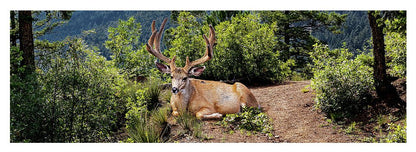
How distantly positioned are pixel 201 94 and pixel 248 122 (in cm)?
109

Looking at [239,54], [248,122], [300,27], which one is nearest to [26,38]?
[248,122]

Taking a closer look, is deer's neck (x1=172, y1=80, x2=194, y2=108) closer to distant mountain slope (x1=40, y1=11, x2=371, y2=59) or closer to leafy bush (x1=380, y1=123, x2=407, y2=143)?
distant mountain slope (x1=40, y1=11, x2=371, y2=59)

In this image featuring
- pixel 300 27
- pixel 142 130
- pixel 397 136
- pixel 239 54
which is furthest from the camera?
pixel 300 27

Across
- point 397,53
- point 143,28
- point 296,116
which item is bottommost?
point 296,116

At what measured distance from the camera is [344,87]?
5750 mm

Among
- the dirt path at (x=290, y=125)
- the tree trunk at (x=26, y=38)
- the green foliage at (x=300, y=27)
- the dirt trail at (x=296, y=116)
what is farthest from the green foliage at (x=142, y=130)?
the green foliage at (x=300, y=27)

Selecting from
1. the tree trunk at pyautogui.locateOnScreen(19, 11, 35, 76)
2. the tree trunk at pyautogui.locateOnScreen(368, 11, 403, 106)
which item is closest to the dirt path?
the tree trunk at pyautogui.locateOnScreen(368, 11, 403, 106)

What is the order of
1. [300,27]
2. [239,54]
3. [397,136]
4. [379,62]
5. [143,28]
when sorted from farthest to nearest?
[300,27] → [143,28] → [239,54] → [379,62] → [397,136]

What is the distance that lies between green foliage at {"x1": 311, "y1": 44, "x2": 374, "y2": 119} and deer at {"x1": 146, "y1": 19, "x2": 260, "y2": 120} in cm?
136

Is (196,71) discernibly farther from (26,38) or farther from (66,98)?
(26,38)

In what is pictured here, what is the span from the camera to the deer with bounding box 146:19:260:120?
5695 mm

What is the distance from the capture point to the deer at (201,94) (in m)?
5.70
